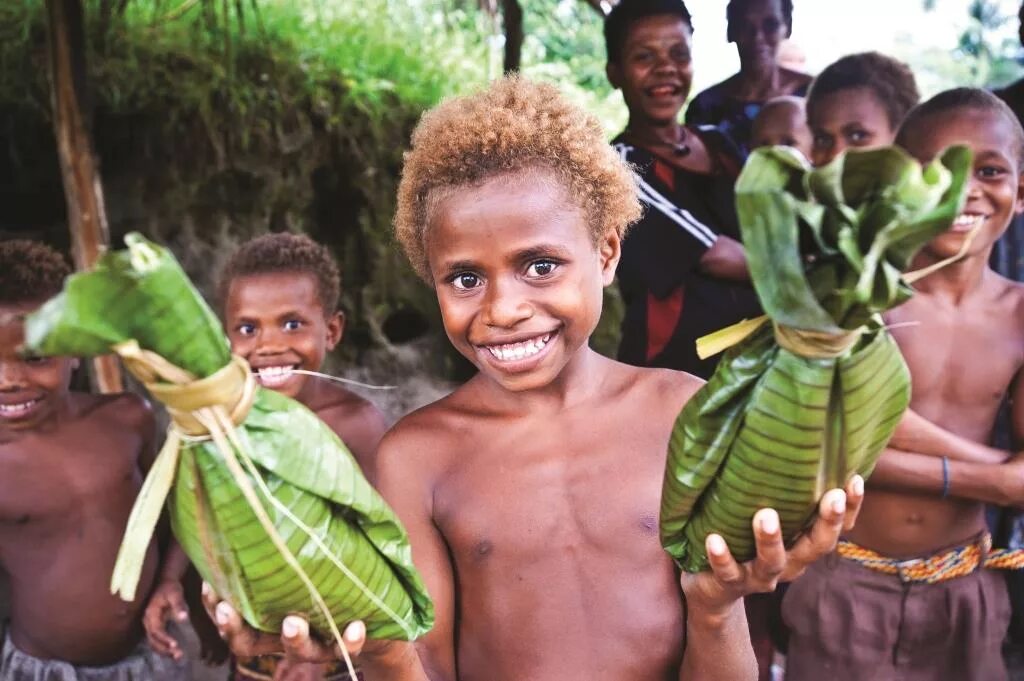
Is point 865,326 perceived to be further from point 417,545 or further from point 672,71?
point 672,71

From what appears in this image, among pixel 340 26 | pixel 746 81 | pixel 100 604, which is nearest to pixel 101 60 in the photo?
pixel 340 26

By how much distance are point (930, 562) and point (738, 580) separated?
4.16 ft

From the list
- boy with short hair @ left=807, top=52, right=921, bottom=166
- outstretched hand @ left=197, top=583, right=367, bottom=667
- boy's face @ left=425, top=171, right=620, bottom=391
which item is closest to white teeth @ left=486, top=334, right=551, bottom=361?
boy's face @ left=425, top=171, right=620, bottom=391

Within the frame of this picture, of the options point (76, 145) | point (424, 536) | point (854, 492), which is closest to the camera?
point (854, 492)

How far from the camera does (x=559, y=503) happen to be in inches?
60.7

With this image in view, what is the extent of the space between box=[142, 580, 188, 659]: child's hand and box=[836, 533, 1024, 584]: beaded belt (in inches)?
66.8

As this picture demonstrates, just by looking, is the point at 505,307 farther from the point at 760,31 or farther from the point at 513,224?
the point at 760,31

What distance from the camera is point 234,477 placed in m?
1.02

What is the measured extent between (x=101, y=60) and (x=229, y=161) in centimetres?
58

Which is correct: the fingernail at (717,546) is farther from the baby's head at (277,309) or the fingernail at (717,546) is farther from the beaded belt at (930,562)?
the baby's head at (277,309)

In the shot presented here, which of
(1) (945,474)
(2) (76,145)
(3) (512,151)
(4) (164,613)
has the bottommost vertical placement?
(4) (164,613)

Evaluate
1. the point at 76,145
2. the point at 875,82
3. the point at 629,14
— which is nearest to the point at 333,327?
the point at 76,145

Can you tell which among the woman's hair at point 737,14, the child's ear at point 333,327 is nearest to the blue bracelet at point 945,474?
the child's ear at point 333,327

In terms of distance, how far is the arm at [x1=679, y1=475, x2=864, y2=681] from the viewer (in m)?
1.09
